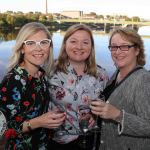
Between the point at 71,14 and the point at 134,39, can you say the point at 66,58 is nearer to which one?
the point at 134,39

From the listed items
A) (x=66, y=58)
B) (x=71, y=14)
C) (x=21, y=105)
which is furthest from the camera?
(x=71, y=14)

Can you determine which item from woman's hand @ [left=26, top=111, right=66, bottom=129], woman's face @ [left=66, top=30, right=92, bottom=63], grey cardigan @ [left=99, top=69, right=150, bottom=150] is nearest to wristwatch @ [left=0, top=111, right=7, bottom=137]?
woman's hand @ [left=26, top=111, right=66, bottom=129]

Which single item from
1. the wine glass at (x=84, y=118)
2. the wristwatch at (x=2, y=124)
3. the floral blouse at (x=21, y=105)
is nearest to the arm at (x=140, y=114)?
the wine glass at (x=84, y=118)

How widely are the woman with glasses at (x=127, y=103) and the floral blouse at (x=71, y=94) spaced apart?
0.12m

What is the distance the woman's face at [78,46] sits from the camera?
240 cm

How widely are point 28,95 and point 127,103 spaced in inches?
23.2

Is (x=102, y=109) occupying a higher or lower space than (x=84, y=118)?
higher

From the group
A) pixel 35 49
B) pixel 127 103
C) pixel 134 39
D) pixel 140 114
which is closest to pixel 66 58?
pixel 35 49

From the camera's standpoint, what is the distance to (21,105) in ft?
6.50

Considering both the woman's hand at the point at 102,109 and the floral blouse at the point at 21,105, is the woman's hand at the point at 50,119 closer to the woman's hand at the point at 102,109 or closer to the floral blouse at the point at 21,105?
the floral blouse at the point at 21,105

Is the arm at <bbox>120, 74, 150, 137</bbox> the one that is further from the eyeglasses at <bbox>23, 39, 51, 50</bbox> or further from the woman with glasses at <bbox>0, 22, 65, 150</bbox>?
the eyeglasses at <bbox>23, 39, 51, 50</bbox>

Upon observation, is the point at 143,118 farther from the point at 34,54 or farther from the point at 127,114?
the point at 34,54

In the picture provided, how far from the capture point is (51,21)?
A: 54375 mm

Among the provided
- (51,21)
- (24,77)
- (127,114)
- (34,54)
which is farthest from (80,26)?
(51,21)
